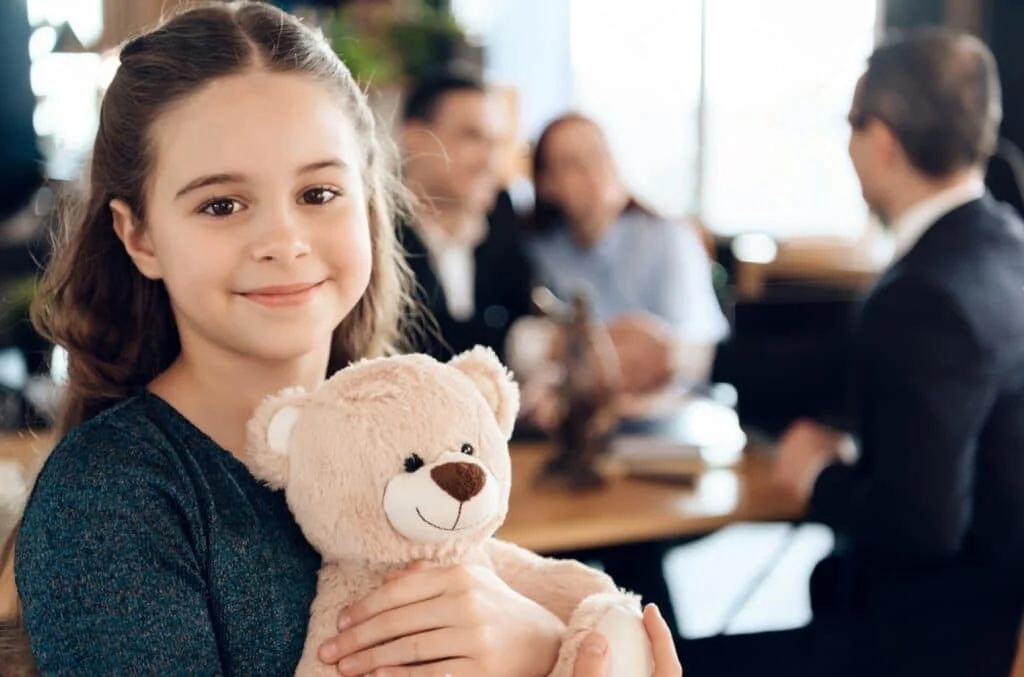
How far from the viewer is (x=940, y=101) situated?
1860 millimetres

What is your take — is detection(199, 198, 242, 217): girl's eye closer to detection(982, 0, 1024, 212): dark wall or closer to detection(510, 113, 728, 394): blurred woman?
detection(510, 113, 728, 394): blurred woman

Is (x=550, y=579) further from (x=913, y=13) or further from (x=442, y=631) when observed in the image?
(x=913, y=13)

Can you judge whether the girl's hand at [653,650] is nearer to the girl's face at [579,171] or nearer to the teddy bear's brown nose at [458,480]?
the teddy bear's brown nose at [458,480]

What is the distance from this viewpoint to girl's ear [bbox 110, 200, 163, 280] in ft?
3.35

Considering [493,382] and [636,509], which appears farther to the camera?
[636,509]

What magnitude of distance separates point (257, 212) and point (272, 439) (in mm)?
198

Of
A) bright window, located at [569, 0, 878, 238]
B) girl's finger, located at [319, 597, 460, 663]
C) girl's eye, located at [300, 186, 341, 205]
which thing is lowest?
bright window, located at [569, 0, 878, 238]

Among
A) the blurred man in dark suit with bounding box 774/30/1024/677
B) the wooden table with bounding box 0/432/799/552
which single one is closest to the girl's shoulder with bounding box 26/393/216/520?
the wooden table with bounding box 0/432/799/552

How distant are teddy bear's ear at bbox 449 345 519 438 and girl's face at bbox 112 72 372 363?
139 millimetres

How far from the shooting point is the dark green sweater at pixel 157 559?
2.70 feet

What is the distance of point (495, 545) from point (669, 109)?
17.2 feet

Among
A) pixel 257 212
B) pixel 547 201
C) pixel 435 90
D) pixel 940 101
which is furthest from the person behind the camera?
pixel 547 201

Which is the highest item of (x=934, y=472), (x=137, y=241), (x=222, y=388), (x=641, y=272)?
(x=137, y=241)

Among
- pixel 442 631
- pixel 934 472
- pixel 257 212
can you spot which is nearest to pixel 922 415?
pixel 934 472
